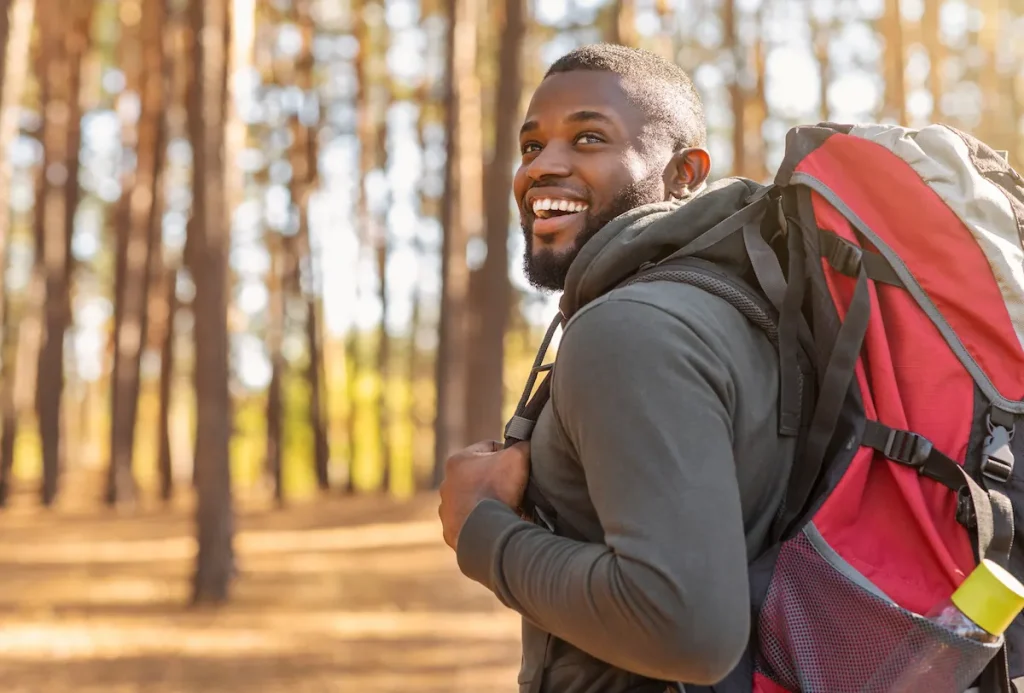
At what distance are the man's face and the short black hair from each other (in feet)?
0.08

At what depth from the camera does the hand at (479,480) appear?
1891mm

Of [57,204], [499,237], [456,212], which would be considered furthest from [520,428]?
[57,204]

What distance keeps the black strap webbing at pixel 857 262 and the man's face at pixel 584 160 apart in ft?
1.71

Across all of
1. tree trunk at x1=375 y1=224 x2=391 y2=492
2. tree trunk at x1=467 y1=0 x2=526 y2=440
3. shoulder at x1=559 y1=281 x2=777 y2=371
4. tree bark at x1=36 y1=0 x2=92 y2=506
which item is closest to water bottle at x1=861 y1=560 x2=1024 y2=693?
shoulder at x1=559 y1=281 x2=777 y2=371

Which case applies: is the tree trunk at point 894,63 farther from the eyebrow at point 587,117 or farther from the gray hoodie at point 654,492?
the gray hoodie at point 654,492

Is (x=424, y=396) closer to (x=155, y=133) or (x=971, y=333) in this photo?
(x=155, y=133)

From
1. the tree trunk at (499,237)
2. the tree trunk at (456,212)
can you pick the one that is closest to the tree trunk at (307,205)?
the tree trunk at (456,212)

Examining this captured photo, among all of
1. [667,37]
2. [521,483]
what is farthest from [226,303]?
[667,37]

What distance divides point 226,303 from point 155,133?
42.0 feet

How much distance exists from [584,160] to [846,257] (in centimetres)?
62

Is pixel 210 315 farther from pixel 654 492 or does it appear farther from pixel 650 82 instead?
pixel 654 492

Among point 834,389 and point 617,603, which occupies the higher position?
point 834,389

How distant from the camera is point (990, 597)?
1.53 metres

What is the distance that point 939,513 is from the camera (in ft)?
5.32
